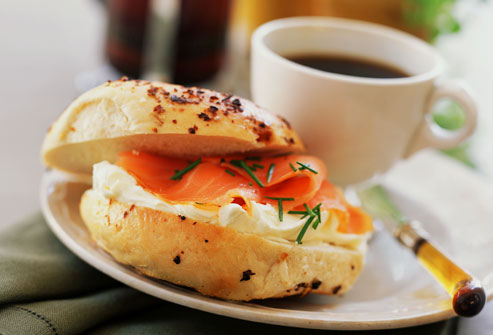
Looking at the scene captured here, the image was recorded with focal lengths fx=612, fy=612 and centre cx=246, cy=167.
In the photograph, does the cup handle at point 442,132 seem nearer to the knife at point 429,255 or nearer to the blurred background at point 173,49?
the knife at point 429,255

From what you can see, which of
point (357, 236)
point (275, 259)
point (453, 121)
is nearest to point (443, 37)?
point (453, 121)

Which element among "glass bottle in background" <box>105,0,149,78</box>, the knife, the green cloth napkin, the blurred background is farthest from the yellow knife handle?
"glass bottle in background" <box>105,0,149,78</box>

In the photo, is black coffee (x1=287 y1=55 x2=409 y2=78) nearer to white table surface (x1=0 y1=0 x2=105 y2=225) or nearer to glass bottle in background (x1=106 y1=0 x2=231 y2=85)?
glass bottle in background (x1=106 y1=0 x2=231 y2=85)

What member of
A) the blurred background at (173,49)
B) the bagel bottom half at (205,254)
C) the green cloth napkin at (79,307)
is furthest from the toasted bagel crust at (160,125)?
the blurred background at (173,49)

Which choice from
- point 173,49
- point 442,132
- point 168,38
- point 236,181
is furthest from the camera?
point 168,38

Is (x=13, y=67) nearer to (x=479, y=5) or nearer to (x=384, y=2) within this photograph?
(x=384, y=2)

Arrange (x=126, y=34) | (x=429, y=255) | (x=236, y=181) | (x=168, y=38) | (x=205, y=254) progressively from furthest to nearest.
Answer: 1. (x=168, y=38)
2. (x=126, y=34)
3. (x=429, y=255)
4. (x=236, y=181)
5. (x=205, y=254)

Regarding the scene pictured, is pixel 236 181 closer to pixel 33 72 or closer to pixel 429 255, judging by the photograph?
pixel 429 255

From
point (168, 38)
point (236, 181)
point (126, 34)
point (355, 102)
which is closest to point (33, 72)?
point (126, 34)
